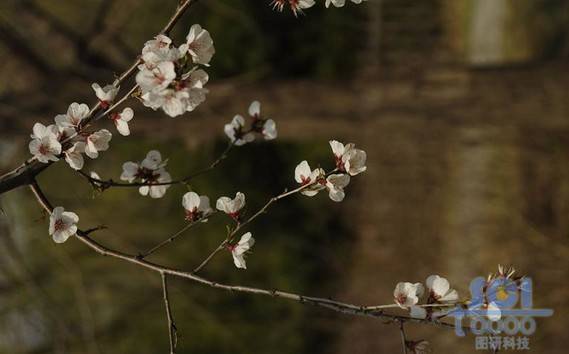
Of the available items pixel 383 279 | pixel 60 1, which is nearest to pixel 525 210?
pixel 383 279

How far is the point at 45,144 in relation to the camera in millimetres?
1380

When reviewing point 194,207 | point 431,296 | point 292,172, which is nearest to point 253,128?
point 194,207

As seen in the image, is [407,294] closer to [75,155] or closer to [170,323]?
[170,323]

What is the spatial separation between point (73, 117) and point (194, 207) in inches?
14.8

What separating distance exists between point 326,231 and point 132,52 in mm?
1997

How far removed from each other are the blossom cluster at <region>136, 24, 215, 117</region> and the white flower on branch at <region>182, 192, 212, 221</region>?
1.13 ft

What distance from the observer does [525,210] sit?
445 cm

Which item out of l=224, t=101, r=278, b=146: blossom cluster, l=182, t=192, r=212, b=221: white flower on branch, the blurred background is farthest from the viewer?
the blurred background

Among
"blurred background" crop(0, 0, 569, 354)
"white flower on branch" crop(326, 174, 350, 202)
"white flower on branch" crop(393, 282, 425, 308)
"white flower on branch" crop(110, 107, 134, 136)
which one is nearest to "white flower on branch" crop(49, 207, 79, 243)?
"white flower on branch" crop(110, 107, 134, 136)

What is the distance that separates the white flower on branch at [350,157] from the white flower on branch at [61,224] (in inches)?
23.9

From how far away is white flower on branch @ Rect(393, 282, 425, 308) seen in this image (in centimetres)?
144

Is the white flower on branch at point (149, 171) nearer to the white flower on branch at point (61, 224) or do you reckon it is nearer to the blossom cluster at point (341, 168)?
the white flower on branch at point (61, 224)

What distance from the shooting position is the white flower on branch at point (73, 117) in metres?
1.39

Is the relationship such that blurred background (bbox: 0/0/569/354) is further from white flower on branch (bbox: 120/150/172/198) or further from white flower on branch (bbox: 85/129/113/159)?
white flower on branch (bbox: 85/129/113/159)
